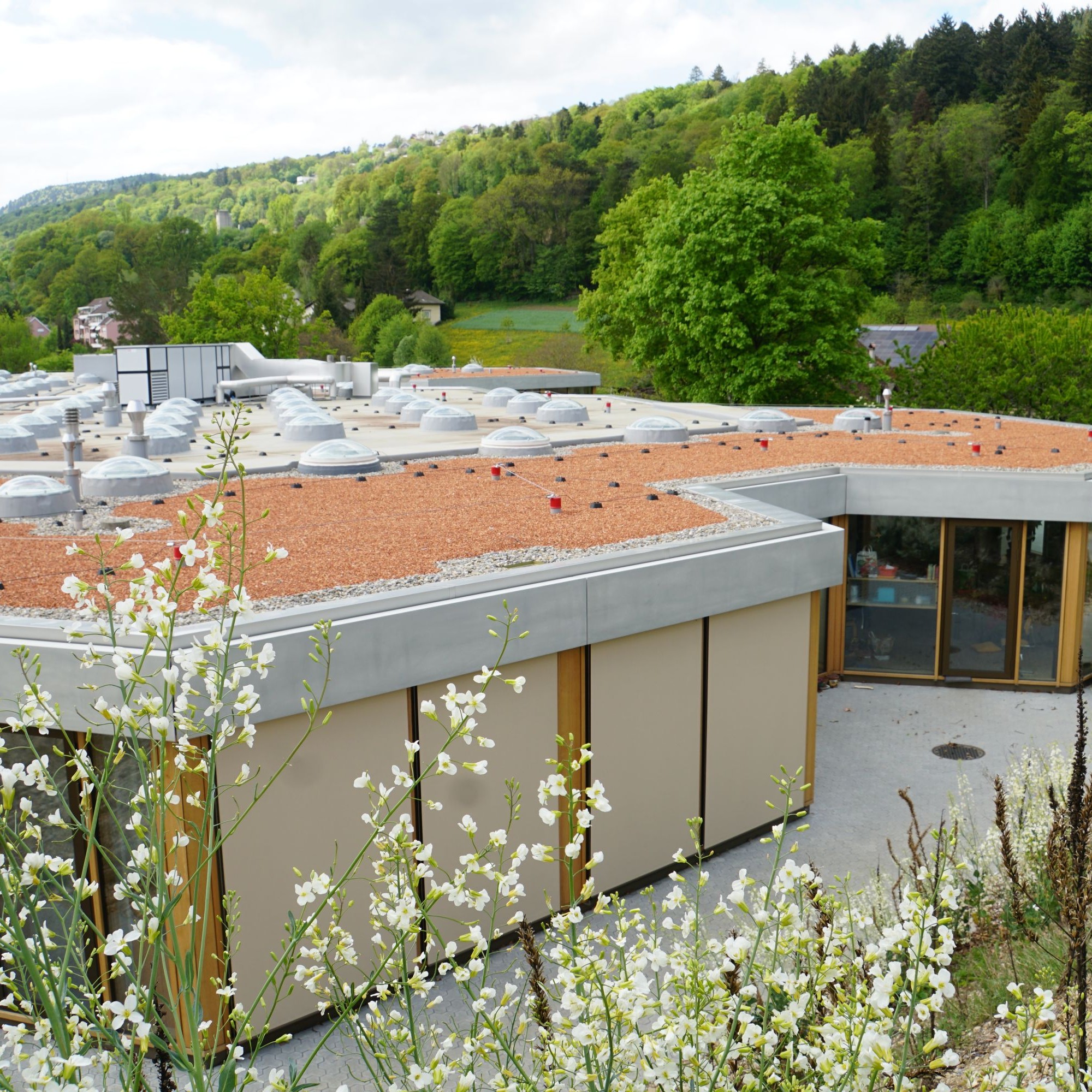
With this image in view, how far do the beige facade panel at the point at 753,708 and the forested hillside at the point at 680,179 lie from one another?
3963cm

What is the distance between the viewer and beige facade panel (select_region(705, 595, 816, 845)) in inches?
440

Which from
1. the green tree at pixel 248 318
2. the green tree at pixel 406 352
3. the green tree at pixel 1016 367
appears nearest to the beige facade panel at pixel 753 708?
the green tree at pixel 1016 367

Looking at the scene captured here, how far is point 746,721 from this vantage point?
11.5 meters

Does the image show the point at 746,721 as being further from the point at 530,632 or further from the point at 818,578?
the point at 530,632

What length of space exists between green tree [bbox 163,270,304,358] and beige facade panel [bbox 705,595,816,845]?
209 ft

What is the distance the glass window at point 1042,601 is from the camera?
16.1m

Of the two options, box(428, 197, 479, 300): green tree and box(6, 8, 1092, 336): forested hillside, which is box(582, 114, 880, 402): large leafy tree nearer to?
box(6, 8, 1092, 336): forested hillside

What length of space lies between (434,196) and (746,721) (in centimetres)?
10373

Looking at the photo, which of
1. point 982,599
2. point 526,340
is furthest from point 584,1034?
point 526,340

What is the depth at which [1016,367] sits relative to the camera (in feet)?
101

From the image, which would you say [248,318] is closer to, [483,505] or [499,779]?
[483,505]

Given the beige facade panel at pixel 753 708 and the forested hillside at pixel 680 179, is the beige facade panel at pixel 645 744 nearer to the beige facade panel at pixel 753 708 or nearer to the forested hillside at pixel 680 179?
the beige facade panel at pixel 753 708

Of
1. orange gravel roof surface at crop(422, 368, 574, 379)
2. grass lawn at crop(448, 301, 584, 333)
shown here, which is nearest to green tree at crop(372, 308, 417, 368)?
grass lawn at crop(448, 301, 584, 333)

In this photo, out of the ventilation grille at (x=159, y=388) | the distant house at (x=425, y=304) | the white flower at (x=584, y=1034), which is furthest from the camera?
the distant house at (x=425, y=304)
